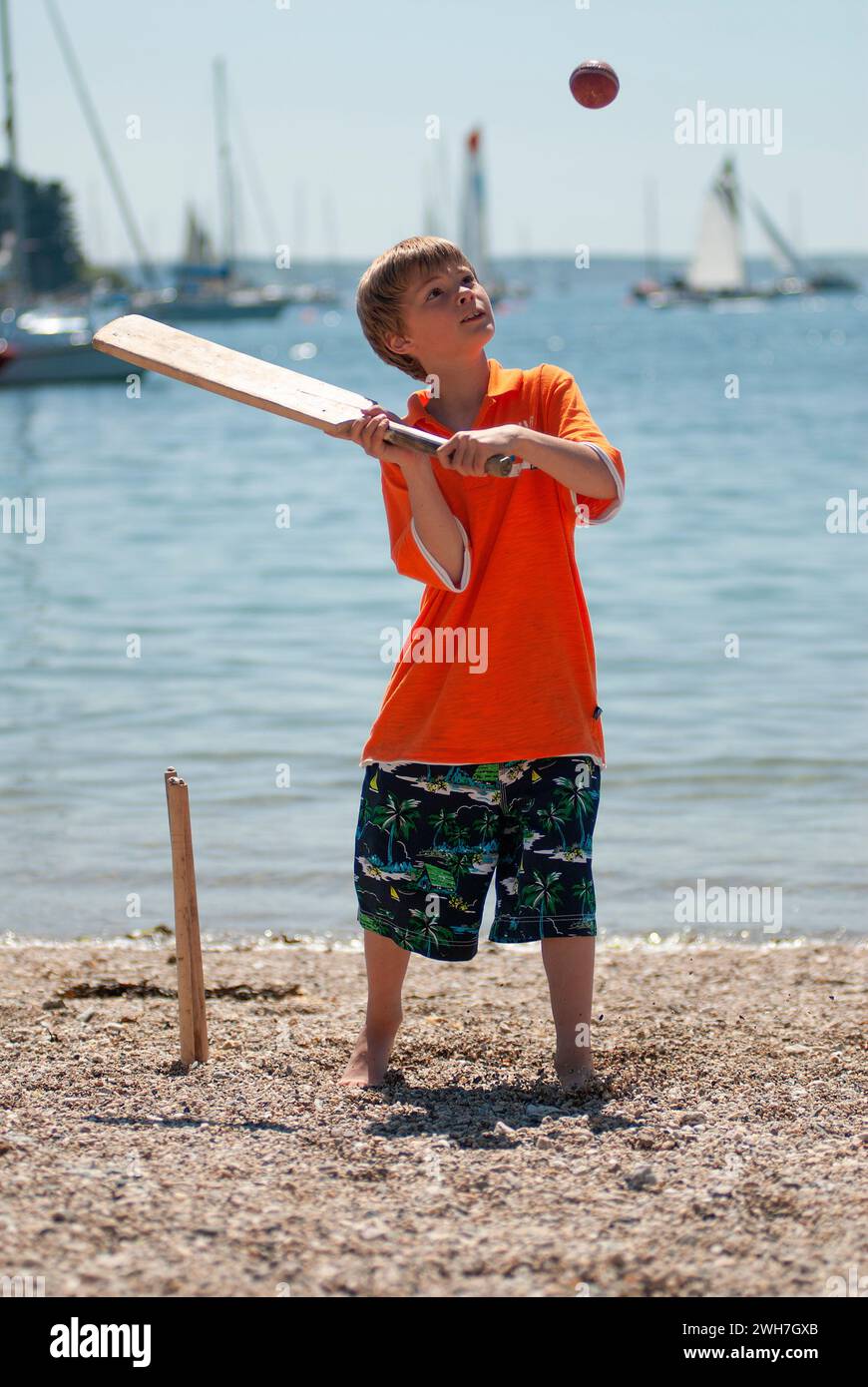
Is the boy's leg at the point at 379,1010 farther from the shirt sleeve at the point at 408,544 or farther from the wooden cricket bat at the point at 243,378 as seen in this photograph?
the wooden cricket bat at the point at 243,378

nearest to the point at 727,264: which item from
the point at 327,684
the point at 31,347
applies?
the point at 31,347

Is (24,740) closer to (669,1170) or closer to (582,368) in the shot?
(669,1170)

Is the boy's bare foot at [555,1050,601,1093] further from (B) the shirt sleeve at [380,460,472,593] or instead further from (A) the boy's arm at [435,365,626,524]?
(A) the boy's arm at [435,365,626,524]

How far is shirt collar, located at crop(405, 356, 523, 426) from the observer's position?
3.15m

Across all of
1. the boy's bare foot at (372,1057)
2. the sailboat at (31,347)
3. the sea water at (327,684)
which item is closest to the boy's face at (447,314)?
the sea water at (327,684)

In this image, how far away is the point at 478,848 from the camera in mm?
3145

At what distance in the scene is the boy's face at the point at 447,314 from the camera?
3061 mm

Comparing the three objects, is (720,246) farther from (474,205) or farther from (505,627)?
(505,627)

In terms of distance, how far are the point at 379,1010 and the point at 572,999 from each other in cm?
42

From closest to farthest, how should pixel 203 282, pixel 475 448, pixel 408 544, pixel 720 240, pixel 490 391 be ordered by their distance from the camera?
pixel 475 448, pixel 408 544, pixel 490 391, pixel 720 240, pixel 203 282

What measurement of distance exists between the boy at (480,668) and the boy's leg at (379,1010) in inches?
2.2

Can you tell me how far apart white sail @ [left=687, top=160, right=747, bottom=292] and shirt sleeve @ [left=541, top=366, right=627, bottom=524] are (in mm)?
62023

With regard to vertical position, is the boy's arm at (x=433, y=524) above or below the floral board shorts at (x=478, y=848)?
above
